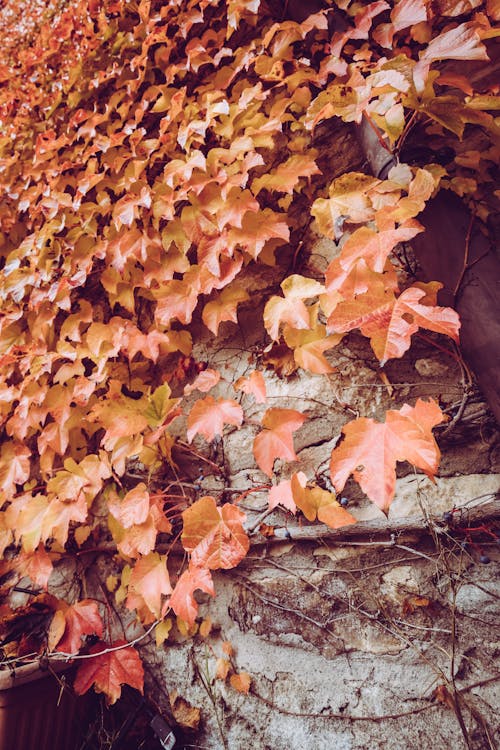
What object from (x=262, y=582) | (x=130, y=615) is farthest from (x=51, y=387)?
(x=262, y=582)

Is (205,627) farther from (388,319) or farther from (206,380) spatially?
(388,319)

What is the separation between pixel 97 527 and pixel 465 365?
173 centimetres

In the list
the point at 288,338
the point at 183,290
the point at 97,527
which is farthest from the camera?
the point at 97,527

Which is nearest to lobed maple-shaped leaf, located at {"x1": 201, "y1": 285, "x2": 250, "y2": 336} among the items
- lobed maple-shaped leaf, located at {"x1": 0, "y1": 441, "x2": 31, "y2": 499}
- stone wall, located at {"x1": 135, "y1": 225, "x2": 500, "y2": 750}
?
stone wall, located at {"x1": 135, "y1": 225, "x2": 500, "y2": 750}

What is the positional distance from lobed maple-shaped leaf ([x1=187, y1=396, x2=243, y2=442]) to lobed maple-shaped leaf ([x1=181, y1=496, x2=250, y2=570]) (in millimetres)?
238

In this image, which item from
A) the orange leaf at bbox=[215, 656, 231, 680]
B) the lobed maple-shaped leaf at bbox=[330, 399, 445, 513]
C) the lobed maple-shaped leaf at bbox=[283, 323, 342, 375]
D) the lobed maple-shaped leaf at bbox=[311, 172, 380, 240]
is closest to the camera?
the lobed maple-shaped leaf at bbox=[330, 399, 445, 513]

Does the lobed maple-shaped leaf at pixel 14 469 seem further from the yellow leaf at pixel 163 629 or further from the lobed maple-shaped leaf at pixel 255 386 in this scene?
the lobed maple-shaped leaf at pixel 255 386

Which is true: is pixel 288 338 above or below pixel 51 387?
below

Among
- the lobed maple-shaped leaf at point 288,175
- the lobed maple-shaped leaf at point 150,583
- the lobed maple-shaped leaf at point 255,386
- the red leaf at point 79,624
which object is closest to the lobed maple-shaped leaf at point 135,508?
the lobed maple-shaped leaf at point 150,583

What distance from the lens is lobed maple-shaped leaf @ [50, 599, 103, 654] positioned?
1525 mm

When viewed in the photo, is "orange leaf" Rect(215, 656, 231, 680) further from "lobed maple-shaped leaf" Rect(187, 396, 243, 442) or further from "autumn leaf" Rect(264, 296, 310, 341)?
"autumn leaf" Rect(264, 296, 310, 341)

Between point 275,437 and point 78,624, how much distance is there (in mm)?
1185

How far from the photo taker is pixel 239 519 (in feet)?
→ 4.17

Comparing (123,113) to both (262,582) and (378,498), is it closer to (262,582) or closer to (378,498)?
(378,498)
